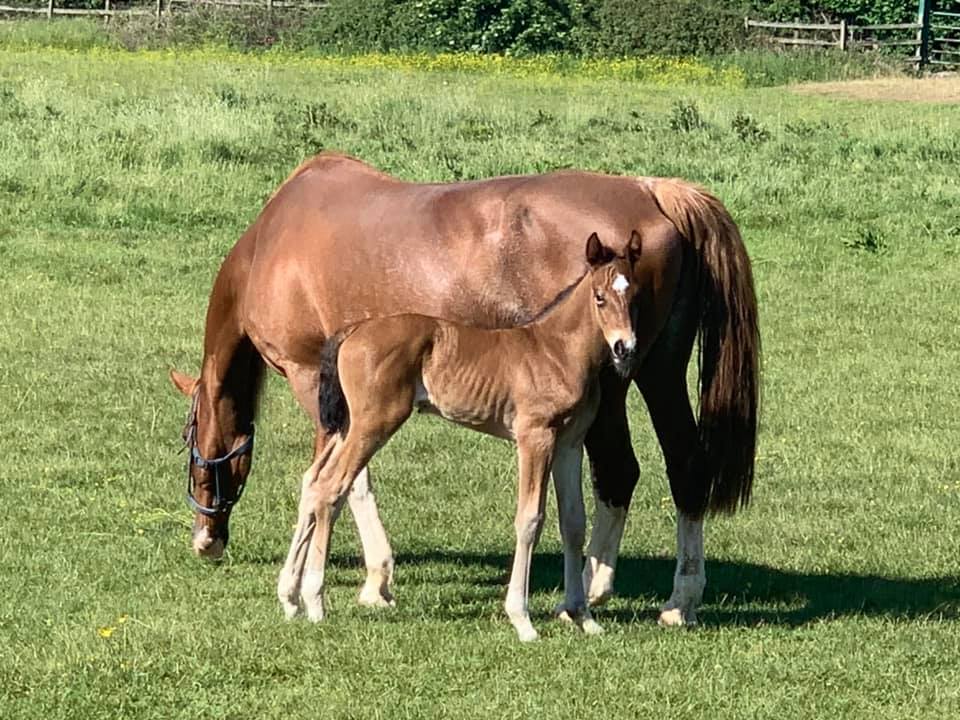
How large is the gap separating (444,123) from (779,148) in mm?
4813

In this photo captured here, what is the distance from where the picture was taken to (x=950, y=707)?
629cm

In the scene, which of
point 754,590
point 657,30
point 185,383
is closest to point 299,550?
point 185,383

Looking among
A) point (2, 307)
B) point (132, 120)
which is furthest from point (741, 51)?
point (2, 307)

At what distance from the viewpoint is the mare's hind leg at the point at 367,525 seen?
26.7 feet

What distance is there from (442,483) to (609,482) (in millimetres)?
2578

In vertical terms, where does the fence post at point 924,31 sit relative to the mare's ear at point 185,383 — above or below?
below

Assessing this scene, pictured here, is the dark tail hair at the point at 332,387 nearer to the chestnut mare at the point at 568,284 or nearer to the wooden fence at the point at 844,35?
the chestnut mare at the point at 568,284

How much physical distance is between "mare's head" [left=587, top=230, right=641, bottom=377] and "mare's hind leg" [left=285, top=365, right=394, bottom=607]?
1.66m

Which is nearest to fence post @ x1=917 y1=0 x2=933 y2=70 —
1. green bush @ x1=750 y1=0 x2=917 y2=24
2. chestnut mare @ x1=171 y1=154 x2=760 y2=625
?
green bush @ x1=750 y1=0 x2=917 y2=24

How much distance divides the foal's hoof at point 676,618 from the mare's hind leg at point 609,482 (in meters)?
0.35

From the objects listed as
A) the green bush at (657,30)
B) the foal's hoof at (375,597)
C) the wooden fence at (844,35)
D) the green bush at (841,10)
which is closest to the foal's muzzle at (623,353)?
the foal's hoof at (375,597)

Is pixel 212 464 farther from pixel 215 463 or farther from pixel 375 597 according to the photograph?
pixel 375 597

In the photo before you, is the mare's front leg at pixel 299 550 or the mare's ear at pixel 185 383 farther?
the mare's ear at pixel 185 383

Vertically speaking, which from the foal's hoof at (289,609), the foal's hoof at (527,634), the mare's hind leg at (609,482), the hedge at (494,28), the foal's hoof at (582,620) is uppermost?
the mare's hind leg at (609,482)
